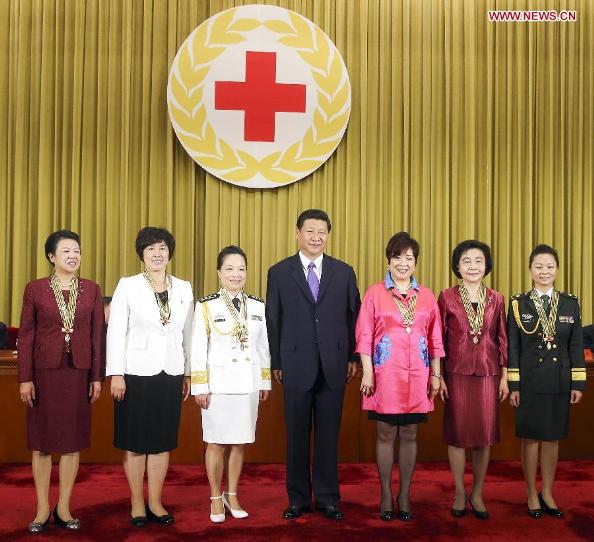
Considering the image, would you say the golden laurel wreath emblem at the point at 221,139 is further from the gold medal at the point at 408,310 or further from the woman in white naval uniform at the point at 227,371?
the gold medal at the point at 408,310

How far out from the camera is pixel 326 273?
312 cm

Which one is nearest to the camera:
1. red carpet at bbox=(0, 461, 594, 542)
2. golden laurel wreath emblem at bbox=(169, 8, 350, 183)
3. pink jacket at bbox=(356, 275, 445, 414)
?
red carpet at bbox=(0, 461, 594, 542)

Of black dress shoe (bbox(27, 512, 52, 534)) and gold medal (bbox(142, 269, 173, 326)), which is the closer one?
black dress shoe (bbox(27, 512, 52, 534))

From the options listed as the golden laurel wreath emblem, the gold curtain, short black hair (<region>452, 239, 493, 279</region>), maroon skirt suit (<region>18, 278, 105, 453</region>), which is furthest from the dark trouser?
the golden laurel wreath emblem

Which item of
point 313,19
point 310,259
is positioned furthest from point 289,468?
point 313,19

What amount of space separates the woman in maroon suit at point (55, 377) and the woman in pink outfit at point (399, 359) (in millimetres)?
1195

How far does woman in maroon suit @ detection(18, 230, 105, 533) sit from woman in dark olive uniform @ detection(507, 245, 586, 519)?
1875 mm

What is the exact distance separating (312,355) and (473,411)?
0.75m

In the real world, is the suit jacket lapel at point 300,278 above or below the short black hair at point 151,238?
below

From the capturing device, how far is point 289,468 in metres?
3.06

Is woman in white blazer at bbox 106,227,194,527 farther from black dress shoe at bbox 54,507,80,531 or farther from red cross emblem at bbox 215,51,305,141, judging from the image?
red cross emblem at bbox 215,51,305,141

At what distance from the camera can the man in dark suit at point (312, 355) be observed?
9.96 ft

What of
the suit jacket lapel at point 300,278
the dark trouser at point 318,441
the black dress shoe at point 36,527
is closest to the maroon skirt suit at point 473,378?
the dark trouser at point 318,441

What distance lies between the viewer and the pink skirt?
119 inches
